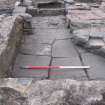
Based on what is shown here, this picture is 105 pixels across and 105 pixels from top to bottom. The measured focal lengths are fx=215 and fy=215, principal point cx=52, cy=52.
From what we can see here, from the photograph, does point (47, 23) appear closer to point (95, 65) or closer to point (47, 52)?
point (47, 52)

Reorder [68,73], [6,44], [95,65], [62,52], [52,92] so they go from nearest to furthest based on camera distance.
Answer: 1. [52,92]
2. [6,44]
3. [68,73]
4. [95,65]
5. [62,52]

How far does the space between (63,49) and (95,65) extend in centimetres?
57

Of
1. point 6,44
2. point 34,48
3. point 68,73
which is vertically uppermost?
point 6,44

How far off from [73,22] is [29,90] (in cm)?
194

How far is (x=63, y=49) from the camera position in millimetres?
2871

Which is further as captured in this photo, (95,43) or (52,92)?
(95,43)

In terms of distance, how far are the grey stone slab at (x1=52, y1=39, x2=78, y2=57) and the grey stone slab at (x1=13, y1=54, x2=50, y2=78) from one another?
20 centimetres

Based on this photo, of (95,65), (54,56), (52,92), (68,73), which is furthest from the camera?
(54,56)

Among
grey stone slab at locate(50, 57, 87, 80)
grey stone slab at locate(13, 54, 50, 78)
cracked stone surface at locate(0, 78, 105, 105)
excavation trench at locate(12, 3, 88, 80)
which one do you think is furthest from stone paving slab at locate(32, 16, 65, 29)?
cracked stone surface at locate(0, 78, 105, 105)

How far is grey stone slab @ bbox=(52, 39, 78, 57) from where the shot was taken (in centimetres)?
274

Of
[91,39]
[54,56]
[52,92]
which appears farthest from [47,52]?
[52,92]

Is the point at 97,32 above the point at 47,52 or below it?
above

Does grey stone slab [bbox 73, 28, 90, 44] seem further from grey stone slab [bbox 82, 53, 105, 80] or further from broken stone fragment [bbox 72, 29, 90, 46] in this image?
grey stone slab [bbox 82, 53, 105, 80]

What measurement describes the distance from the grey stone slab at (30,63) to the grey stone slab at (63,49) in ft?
0.67
